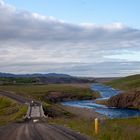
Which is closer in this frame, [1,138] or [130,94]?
[1,138]

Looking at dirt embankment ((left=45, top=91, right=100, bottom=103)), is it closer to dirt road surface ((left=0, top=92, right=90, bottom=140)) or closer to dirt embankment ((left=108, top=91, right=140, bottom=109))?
dirt embankment ((left=108, top=91, right=140, bottom=109))

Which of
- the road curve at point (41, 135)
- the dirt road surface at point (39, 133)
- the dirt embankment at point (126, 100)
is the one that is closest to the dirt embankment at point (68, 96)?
the dirt embankment at point (126, 100)

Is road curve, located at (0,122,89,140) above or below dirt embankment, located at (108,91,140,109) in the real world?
above

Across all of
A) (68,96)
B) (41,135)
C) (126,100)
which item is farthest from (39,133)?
(68,96)

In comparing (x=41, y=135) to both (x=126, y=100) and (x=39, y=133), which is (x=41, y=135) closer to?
(x=39, y=133)

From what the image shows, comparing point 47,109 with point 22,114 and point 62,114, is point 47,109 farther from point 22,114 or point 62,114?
point 22,114

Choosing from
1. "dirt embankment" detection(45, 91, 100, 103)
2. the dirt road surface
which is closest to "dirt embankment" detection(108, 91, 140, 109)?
"dirt embankment" detection(45, 91, 100, 103)

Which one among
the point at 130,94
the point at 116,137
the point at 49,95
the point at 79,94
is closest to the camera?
the point at 116,137

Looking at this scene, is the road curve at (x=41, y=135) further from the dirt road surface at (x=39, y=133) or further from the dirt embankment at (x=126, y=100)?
the dirt embankment at (x=126, y=100)

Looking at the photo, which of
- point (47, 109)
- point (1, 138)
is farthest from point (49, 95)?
point (1, 138)

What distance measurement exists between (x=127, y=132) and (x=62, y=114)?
54.2 m

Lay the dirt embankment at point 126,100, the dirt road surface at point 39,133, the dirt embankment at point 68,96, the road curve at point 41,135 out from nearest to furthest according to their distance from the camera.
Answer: the road curve at point 41,135 → the dirt road surface at point 39,133 → the dirt embankment at point 126,100 → the dirt embankment at point 68,96

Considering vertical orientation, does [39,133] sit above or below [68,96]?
above

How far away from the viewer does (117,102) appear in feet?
414
